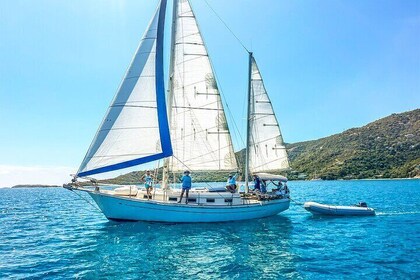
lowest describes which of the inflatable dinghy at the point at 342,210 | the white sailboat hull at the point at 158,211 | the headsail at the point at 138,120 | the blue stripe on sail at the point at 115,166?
the inflatable dinghy at the point at 342,210

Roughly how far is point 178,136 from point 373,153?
125592 mm

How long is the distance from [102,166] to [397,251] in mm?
16441

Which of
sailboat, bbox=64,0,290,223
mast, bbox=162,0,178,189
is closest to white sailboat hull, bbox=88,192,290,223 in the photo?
sailboat, bbox=64,0,290,223

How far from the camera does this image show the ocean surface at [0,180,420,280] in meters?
12.2

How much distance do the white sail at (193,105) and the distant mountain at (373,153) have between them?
10261 centimetres

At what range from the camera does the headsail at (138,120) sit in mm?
20328

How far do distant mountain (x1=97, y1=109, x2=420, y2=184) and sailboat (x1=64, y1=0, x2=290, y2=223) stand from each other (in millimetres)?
85122

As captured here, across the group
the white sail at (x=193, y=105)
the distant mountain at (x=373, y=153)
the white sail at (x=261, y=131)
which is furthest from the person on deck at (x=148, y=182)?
the distant mountain at (x=373, y=153)

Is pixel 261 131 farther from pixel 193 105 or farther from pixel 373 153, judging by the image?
pixel 373 153

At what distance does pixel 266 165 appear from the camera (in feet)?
A: 94.4

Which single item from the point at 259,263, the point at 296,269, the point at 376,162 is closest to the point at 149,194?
the point at 259,263

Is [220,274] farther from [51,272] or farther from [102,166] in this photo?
[102,166]

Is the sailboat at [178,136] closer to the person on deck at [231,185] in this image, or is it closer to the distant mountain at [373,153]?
the person on deck at [231,185]

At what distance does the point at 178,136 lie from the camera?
2472 cm
